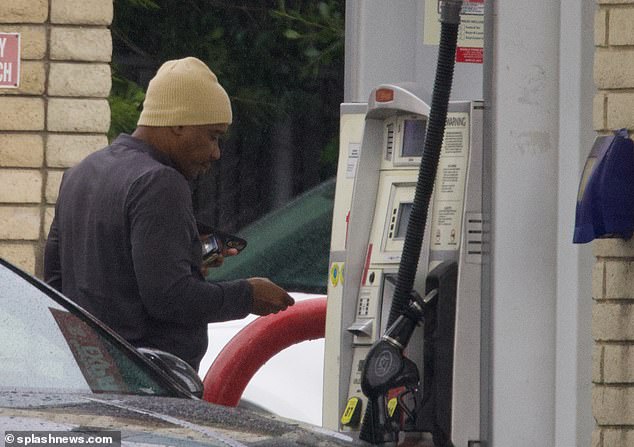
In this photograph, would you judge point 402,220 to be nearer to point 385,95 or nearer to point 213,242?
point 385,95

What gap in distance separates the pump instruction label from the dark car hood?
1365 mm

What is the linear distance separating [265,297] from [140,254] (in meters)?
0.46

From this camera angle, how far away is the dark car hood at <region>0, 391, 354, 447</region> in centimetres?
287

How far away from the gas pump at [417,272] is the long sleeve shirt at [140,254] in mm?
478

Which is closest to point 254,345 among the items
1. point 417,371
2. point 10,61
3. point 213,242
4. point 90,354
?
point 213,242

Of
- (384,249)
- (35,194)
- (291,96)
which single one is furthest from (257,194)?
(384,249)

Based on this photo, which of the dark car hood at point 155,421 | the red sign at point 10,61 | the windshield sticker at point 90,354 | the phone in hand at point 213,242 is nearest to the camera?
the dark car hood at point 155,421

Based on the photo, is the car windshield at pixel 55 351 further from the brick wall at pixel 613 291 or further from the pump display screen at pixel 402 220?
the brick wall at pixel 613 291

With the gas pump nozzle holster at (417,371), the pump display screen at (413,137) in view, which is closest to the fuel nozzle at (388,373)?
the gas pump nozzle holster at (417,371)

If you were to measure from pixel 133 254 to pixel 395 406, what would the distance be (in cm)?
89

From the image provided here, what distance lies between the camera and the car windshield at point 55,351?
130 inches

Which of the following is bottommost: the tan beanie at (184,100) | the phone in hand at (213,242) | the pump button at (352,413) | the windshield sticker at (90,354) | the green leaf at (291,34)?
the pump button at (352,413)

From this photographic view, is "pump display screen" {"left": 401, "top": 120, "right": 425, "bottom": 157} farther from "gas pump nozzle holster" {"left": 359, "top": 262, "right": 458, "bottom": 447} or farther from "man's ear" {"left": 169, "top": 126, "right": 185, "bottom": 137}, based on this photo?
"man's ear" {"left": 169, "top": 126, "right": 185, "bottom": 137}

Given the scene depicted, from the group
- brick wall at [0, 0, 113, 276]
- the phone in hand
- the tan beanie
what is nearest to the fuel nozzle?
the phone in hand
